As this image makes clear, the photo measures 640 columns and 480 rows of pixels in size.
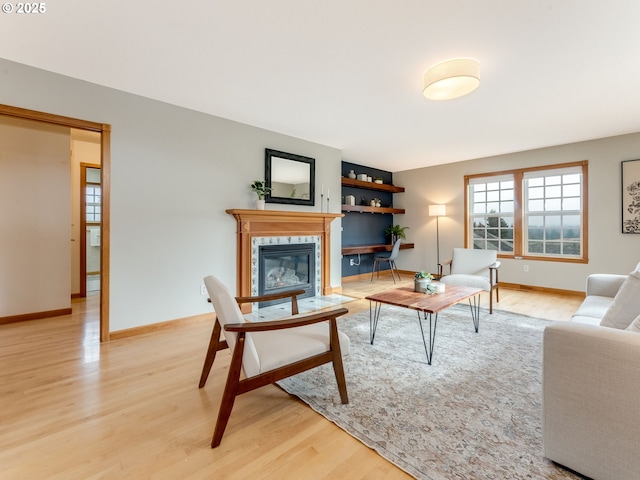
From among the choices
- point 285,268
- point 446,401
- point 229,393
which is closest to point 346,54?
point 229,393

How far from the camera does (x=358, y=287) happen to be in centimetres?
553

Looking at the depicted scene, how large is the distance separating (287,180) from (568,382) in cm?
375

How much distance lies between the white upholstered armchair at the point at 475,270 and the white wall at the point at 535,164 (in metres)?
1.52

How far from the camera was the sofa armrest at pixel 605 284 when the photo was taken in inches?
107

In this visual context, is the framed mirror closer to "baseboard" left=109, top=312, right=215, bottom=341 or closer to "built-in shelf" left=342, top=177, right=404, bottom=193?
"built-in shelf" left=342, top=177, right=404, bottom=193

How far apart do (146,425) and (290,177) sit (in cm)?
340

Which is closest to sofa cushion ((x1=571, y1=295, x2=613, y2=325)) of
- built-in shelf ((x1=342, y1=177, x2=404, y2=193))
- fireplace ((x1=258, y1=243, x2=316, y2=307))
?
fireplace ((x1=258, y1=243, x2=316, y2=307))

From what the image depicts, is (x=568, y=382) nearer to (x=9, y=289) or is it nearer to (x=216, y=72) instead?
(x=216, y=72)

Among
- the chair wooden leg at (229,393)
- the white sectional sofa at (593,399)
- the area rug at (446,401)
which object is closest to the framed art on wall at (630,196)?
the area rug at (446,401)

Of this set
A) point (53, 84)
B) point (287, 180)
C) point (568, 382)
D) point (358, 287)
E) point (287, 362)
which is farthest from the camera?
point (358, 287)

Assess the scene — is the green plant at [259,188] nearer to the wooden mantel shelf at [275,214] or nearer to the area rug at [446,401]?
the wooden mantel shelf at [275,214]

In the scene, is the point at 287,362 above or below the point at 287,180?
below

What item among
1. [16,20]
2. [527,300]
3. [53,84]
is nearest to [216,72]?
[16,20]

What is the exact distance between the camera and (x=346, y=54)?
2307 mm
